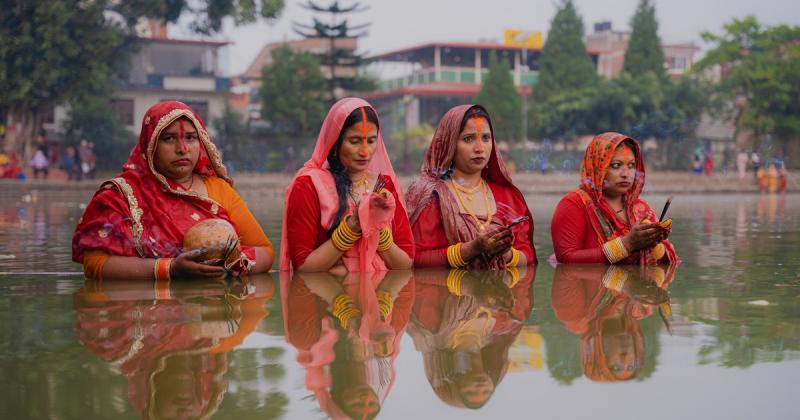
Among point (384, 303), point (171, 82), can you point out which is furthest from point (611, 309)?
point (171, 82)

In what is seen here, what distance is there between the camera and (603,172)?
260 inches

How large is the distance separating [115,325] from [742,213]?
1527 centimetres

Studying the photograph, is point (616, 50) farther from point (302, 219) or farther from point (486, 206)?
point (302, 219)

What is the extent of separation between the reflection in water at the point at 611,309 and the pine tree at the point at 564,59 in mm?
42287

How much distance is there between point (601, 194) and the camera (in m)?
6.68

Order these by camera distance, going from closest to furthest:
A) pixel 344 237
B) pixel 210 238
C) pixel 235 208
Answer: pixel 210 238 → pixel 344 237 → pixel 235 208

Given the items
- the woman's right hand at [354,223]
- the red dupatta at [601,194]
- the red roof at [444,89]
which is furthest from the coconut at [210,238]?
the red roof at [444,89]

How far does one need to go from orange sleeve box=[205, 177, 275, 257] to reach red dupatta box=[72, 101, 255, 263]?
0.52 feet

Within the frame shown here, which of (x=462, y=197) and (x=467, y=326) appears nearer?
(x=467, y=326)

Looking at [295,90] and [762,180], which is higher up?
[295,90]

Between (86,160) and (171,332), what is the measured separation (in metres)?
32.1

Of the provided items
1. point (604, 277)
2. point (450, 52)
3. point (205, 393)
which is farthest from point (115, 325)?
point (450, 52)

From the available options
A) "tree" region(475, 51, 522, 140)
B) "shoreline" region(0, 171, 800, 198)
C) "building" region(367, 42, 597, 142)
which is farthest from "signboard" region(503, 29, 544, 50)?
"shoreline" region(0, 171, 800, 198)

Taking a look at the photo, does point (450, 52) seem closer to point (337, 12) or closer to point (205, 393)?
point (337, 12)
